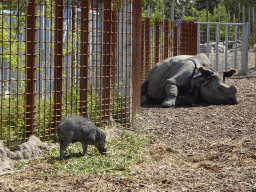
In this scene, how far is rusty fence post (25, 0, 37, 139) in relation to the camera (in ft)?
20.4

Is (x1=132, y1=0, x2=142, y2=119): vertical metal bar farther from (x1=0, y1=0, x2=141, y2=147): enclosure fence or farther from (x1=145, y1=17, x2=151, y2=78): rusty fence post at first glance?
(x1=145, y1=17, x2=151, y2=78): rusty fence post

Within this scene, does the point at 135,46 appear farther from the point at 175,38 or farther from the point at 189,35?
the point at 189,35

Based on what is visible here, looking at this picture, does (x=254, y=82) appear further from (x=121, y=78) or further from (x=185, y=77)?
(x=121, y=78)

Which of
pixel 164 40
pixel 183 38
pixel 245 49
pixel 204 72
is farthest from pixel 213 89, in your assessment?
pixel 245 49

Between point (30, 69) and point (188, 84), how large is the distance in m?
5.64

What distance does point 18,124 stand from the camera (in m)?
6.41

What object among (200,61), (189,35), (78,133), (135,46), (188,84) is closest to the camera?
(78,133)

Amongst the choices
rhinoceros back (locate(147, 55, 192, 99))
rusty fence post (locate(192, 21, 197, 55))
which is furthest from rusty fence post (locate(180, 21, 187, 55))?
rhinoceros back (locate(147, 55, 192, 99))

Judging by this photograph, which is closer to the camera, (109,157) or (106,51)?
(109,157)

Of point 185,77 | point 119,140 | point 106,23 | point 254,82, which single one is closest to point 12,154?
point 119,140

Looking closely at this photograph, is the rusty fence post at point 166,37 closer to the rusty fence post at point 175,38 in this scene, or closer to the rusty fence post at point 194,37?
the rusty fence post at point 175,38

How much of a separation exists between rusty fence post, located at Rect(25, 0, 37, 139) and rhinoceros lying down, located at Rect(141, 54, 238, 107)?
473 centimetres

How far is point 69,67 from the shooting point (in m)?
6.72

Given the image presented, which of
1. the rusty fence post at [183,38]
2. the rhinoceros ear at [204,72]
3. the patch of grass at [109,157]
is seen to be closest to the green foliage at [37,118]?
the patch of grass at [109,157]
